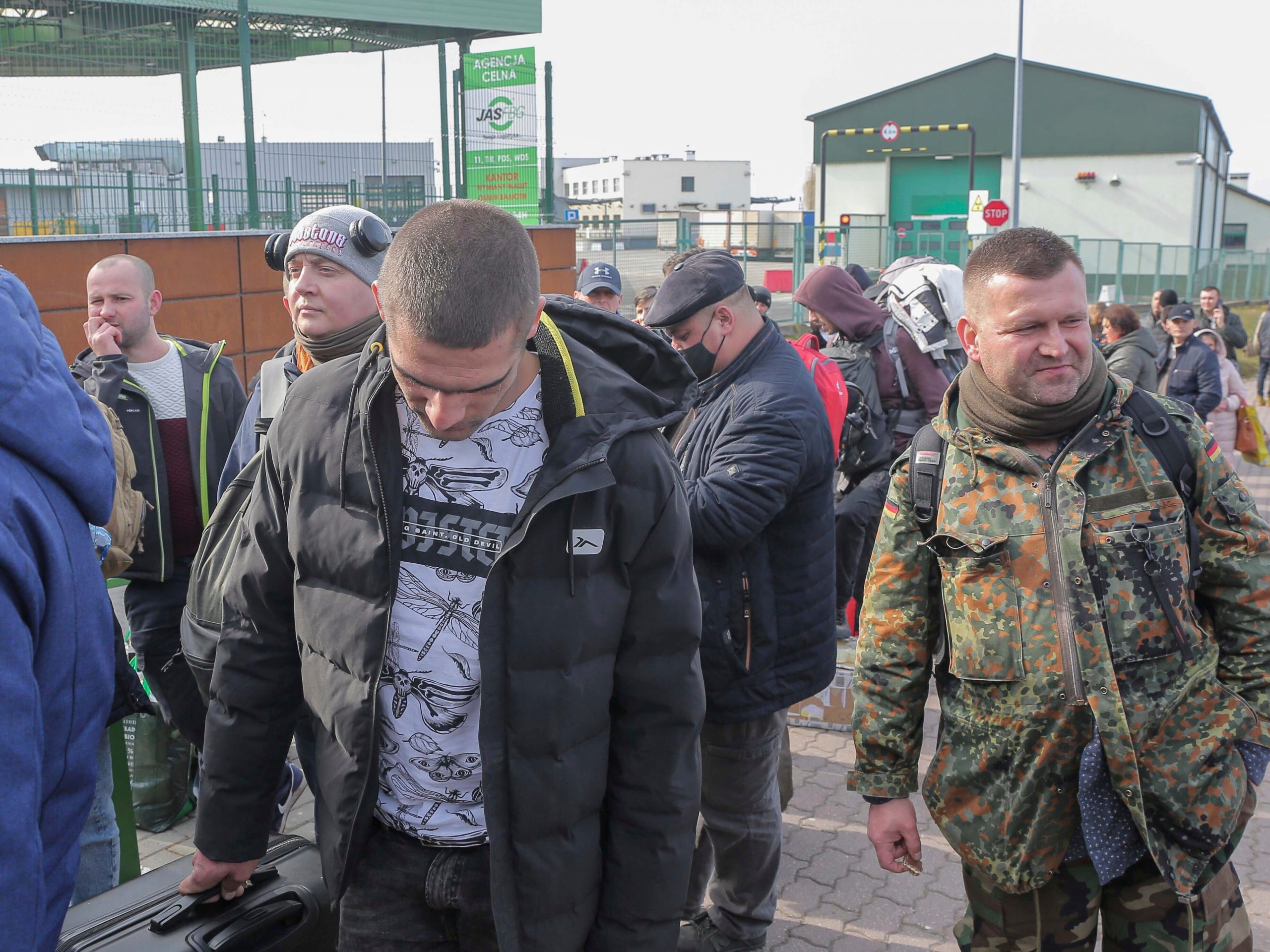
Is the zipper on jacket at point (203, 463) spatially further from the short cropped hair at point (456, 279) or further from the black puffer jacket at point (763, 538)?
the short cropped hair at point (456, 279)

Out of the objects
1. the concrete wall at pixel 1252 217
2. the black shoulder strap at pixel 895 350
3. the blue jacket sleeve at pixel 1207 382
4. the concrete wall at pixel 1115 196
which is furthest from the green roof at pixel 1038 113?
the black shoulder strap at pixel 895 350

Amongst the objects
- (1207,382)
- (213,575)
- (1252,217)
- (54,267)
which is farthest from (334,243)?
(1252,217)

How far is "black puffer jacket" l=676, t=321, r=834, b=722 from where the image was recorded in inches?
121

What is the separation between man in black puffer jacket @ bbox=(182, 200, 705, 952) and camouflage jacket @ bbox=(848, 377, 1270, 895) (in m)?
0.69

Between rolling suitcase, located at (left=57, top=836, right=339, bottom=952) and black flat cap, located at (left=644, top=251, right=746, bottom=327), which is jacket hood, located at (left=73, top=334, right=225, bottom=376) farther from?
rolling suitcase, located at (left=57, top=836, right=339, bottom=952)

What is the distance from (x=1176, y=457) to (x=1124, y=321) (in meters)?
5.45

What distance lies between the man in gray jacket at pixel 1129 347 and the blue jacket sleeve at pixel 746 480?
4405mm

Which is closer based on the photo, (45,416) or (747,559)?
(45,416)

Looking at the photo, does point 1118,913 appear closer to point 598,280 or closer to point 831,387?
point 831,387

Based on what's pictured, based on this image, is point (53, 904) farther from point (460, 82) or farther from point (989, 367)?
point (460, 82)

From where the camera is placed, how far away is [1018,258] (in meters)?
2.31

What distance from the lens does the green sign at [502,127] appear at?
37.5 ft

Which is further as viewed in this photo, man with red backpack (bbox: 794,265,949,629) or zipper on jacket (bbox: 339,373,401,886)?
man with red backpack (bbox: 794,265,949,629)

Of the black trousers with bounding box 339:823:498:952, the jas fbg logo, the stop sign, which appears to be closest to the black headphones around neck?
the black trousers with bounding box 339:823:498:952
